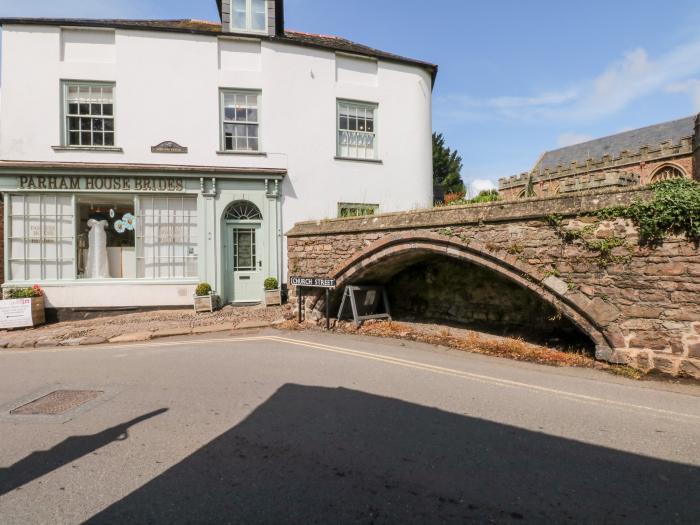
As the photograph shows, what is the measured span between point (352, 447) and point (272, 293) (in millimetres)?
8893

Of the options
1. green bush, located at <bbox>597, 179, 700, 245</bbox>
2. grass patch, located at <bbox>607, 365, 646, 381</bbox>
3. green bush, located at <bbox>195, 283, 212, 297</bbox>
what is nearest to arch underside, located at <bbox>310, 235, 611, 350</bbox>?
grass patch, located at <bbox>607, 365, 646, 381</bbox>

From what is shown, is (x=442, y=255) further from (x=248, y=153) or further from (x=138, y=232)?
(x=138, y=232)

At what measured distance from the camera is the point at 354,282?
9.73 m

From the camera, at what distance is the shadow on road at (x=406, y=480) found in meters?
2.58

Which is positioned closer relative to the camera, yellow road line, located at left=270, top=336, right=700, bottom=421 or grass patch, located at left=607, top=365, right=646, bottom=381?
yellow road line, located at left=270, top=336, right=700, bottom=421

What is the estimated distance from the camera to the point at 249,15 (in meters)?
12.9

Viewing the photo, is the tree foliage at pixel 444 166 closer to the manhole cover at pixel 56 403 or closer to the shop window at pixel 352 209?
the shop window at pixel 352 209

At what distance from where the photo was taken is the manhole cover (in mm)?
4445

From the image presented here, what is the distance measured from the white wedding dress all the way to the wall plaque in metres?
2.74

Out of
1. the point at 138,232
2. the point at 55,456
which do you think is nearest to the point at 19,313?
the point at 138,232

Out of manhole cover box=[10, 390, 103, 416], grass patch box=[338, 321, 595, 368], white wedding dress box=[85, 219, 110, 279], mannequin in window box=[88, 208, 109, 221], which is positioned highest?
mannequin in window box=[88, 208, 109, 221]

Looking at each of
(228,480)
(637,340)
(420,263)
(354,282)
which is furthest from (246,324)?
(637,340)

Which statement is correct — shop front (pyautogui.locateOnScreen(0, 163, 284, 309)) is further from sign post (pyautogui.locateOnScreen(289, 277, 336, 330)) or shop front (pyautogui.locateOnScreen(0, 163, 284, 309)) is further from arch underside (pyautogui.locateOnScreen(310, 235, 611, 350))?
arch underside (pyautogui.locateOnScreen(310, 235, 611, 350))

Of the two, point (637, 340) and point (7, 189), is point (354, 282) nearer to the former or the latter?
point (637, 340)
